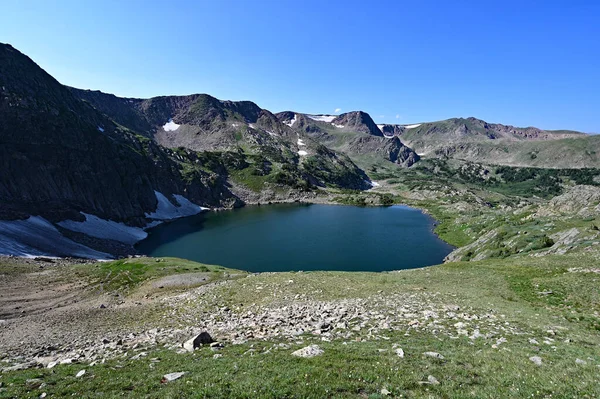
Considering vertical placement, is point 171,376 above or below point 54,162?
below

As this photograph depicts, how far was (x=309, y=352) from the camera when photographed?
16.5m

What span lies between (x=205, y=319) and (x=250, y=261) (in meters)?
60.0

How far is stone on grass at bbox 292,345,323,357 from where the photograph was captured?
1627 centimetres

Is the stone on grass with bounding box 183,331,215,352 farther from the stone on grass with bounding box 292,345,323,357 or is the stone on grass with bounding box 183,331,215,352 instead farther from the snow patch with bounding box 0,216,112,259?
the snow patch with bounding box 0,216,112,259

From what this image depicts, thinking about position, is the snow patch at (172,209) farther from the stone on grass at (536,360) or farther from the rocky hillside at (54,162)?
the stone on grass at (536,360)

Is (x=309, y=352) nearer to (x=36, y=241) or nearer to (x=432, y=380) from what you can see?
(x=432, y=380)

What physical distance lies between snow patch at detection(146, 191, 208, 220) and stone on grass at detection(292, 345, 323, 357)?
154 meters

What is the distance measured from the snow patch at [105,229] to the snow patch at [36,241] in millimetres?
9369

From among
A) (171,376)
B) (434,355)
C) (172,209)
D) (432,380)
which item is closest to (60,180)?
(172,209)

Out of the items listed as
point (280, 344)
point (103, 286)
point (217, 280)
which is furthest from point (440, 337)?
point (103, 286)

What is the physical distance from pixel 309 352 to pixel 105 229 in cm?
11976

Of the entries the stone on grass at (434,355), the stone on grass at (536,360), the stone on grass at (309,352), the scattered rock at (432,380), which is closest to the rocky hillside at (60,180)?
the stone on grass at (309,352)

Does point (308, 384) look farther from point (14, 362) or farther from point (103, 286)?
point (103, 286)

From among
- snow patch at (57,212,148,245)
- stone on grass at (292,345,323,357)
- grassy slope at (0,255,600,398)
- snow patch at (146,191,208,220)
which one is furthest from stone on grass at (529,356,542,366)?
snow patch at (146,191,208,220)
